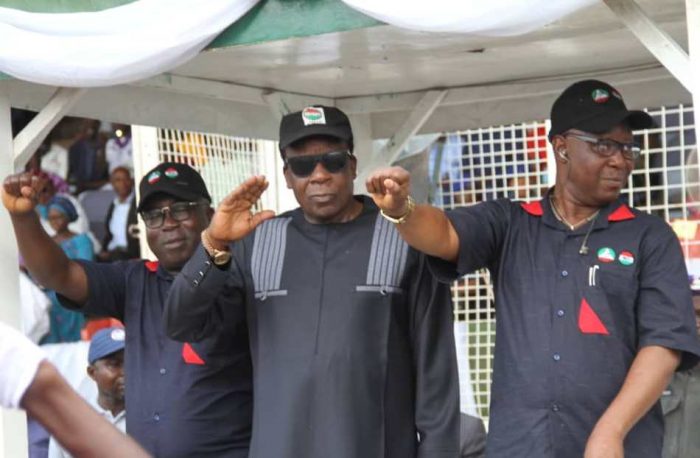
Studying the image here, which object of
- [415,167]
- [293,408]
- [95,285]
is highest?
[415,167]

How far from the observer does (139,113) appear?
6.25 m

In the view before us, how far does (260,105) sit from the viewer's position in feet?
22.2

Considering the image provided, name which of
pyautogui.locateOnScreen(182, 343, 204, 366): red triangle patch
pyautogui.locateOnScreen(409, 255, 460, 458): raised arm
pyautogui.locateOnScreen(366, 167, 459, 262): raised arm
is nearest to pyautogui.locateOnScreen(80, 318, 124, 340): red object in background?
pyautogui.locateOnScreen(182, 343, 204, 366): red triangle patch

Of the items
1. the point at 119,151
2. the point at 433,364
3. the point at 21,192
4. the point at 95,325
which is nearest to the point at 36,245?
A: the point at 21,192

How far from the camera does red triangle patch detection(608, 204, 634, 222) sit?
175 inches

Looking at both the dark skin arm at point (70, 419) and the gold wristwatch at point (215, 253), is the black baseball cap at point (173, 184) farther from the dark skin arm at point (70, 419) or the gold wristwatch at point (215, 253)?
the dark skin arm at point (70, 419)

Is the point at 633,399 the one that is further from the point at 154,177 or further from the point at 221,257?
the point at 154,177

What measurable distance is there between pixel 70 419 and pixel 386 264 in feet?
7.56

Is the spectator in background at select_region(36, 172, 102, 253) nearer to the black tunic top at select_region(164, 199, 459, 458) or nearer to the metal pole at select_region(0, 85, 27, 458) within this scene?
the metal pole at select_region(0, 85, 27, 458)

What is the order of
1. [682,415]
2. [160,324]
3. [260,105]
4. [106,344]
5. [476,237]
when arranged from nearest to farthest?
[476,237]
[160,324]
[682,415]
[106,344]
[260,105]

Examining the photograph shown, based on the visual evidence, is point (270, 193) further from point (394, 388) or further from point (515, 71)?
point (394, 388)

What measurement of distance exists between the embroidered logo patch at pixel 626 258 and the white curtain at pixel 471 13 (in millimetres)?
735

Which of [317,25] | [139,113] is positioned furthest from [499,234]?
[139,113]

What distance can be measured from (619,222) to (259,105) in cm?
271
